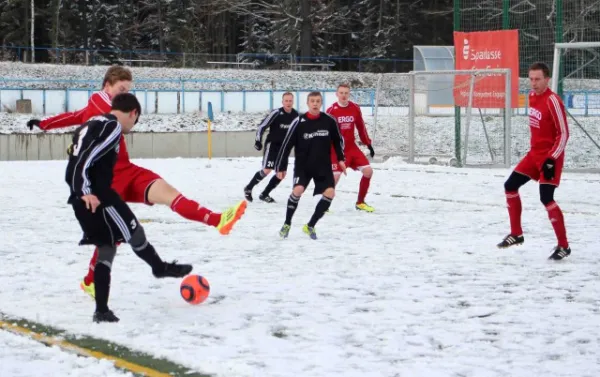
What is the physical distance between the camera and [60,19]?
58031 mm

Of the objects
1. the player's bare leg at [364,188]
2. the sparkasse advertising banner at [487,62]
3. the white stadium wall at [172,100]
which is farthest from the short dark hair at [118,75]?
the white stadium wall at [172,100]

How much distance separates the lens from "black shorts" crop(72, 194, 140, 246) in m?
6.38

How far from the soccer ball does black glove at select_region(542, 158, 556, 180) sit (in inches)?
136

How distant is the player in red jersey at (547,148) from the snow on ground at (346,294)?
389 millimetres

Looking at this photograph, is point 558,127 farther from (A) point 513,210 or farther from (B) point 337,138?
(B) point 337,138

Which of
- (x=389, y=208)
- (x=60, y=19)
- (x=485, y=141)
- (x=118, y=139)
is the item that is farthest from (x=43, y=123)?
(x=60, y=19)

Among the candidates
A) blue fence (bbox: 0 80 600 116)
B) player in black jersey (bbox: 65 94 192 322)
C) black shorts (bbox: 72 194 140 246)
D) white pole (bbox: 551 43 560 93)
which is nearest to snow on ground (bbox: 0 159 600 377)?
player in black jersey (bbox: 65 94 192 322)

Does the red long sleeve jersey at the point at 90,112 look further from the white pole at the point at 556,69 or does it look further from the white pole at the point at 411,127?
the white pole at the point at 411,127

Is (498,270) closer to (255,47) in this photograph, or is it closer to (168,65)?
(168,65)

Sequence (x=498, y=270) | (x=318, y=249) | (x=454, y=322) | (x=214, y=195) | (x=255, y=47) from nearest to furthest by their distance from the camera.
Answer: (x=454, y=322), (x=498, y=270), (x=318, y=249), (x=214, y=195), (x=255, y=47)

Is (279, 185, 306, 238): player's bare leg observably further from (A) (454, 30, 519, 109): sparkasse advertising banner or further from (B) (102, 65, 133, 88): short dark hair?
(A) (454, 30, 519, 109): sparkasse advertising banner

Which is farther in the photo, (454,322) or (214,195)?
(214,195)

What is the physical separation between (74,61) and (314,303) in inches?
1904

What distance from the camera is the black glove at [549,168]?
28.8ft
